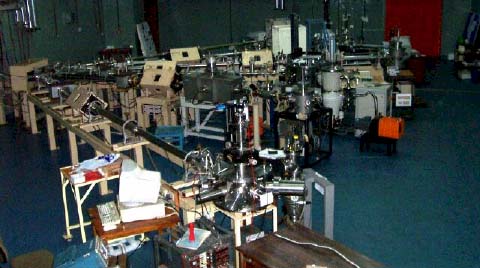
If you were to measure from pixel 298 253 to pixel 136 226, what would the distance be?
1.13 m

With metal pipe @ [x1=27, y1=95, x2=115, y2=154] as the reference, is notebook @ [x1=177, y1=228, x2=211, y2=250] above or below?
below

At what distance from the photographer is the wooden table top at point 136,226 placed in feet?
11.4

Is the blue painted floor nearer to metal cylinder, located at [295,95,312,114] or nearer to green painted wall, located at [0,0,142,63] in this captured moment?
metal cylinder, located at [295,95,312,114]

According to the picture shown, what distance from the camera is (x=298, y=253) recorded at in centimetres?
302

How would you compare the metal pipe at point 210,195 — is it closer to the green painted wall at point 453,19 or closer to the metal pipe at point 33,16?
the metal pipe at point 33,16

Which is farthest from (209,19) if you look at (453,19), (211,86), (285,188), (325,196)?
(285,188)

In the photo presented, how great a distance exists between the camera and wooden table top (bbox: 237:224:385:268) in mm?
2908

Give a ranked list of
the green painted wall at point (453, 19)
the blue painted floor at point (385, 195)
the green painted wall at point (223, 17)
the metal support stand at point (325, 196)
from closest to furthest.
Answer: the metal support stand at point (325, 196)
the blue painted floor at point (385, 195)
the green painted wall at point (453, 19)
the green painted wall at point (223, 17)

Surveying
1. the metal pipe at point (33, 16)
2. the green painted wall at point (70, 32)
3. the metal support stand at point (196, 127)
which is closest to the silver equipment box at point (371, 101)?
the metal support stand at point (196, 127)

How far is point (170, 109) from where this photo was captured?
24.5 ft

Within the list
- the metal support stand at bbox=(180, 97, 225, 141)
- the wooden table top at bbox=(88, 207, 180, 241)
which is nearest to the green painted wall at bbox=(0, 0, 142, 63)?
the metal support stand at bbox=(180, 97, 225, 141)

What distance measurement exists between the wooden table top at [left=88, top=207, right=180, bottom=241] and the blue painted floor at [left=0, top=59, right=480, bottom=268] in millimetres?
659

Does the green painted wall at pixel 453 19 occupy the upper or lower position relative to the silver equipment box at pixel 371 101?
upper

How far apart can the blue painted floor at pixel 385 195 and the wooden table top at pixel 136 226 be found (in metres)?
0.66
